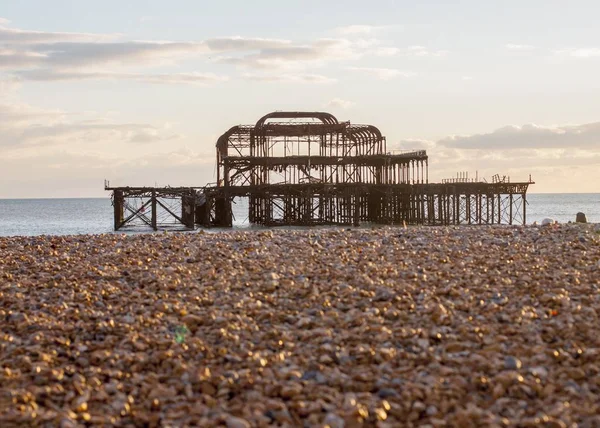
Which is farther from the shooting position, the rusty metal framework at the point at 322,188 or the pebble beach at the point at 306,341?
the rusty metal framework at the point at 322,188

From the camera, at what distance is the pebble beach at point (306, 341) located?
28.0 ft

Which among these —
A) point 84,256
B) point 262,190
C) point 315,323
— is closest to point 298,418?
point 315,323

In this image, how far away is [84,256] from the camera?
17.3 metres

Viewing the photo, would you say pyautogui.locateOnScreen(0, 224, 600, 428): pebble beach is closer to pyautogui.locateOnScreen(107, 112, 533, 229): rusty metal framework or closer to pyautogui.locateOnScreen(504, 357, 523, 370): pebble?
pyautogui.locateOnScreen(504, 357, 523, 370): pebble

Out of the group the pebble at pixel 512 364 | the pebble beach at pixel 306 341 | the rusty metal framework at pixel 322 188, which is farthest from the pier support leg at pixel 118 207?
the pebble at pixel 512 364

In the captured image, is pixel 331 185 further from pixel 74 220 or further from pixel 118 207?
pixel 74 220

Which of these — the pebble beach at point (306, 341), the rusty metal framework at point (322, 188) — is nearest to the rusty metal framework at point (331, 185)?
the rusty metal framework at point (322, 188)

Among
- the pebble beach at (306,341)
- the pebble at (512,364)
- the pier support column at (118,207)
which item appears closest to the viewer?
the pebble beach at (306,341)

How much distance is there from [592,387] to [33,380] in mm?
6219

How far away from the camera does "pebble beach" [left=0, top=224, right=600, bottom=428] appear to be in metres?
8.52

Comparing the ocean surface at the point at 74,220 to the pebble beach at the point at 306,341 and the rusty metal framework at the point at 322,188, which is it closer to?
the rusty metal framework at the point at 322,188

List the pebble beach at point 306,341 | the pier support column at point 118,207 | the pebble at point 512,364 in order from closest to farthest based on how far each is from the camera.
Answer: the pebble beach at point 306,341
the pebble at point 512,364
the pier support column at point 118,207

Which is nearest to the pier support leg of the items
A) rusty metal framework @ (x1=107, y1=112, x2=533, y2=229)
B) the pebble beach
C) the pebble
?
rusty metal framework @ (x1=107, y1=112, x2=533, y2=229)

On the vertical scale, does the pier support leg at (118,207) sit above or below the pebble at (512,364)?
above
